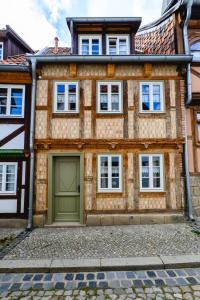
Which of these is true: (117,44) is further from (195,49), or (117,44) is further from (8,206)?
(8,206)

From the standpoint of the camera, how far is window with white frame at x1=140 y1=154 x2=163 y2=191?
7.22m

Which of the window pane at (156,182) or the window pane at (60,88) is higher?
the window pane at (60,88)

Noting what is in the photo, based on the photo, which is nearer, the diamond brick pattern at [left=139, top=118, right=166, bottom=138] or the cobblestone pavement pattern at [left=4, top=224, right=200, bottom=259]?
the cobblestone pavement pattern at [left=4, top=224, right=200, bottom=259]

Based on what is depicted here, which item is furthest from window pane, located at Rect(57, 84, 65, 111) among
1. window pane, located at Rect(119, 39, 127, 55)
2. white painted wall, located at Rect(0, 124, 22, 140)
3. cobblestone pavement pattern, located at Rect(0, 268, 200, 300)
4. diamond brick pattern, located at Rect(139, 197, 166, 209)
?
cobblestone pavement pattern, located at Rect(0, 268, 200, 300)

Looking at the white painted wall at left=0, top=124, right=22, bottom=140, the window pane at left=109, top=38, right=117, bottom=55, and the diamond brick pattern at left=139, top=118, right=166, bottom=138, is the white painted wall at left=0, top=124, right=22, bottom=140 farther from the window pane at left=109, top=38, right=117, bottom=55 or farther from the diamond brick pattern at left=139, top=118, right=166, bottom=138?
the window pane at left=109, top=38, right=117, bottom=55

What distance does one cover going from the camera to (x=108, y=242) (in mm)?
5355

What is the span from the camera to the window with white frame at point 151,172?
7223 mm

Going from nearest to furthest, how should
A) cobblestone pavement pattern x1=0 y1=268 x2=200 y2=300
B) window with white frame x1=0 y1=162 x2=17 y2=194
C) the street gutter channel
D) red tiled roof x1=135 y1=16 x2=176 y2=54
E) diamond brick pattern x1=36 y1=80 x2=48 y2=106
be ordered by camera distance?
cobblestone pavement pattern x1=0 y1=268 x2=200 y2=300
the street gutter channel
window with white frame x1=0 y1=162 x2=17 y2=194
diamond brick pattern x1=36 y1=80 x2=48 y2=106
red tiled roof x1=135 y1=16 x2=176 y2=54

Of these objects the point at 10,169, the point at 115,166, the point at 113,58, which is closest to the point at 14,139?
the point at 10,169

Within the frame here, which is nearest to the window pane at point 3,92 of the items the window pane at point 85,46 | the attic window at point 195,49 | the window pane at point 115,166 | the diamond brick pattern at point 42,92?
the diamond brick pattern at point 42,92

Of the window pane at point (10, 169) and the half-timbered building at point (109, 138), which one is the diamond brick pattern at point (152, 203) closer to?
the half-timbered building at point (109, 138)

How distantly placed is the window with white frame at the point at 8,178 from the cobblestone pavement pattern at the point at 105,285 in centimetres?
372

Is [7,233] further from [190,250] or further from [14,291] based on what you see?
[190,250]

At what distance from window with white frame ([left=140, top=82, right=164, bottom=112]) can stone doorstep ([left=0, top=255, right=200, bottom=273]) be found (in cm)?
512
